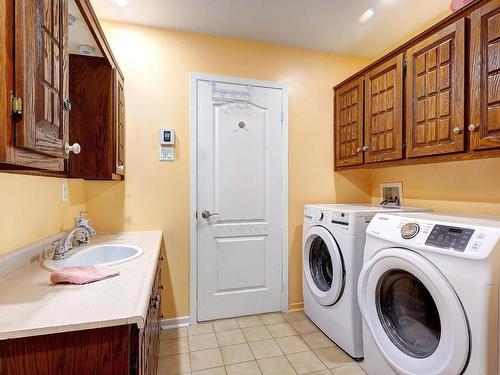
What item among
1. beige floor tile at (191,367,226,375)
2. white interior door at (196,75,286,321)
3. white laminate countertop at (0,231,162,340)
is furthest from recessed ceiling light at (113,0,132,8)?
beige floor tile at (191,367,226,375)

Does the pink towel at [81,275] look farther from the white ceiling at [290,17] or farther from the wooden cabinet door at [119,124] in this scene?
the white ceiling at [290,17]

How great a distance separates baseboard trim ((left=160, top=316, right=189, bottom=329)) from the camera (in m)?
2.28

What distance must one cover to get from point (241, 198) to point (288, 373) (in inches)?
52.0

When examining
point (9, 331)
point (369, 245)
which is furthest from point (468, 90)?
point (9, 331)

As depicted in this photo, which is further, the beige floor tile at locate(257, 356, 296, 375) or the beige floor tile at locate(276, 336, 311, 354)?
the beige floor tile at locate(276, 336, 311, 354)

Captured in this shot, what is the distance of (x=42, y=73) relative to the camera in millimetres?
838

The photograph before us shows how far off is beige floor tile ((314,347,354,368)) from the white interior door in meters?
0.64

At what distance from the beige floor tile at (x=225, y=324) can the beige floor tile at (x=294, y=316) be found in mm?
464

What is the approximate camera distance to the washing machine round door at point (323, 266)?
6.36 feet

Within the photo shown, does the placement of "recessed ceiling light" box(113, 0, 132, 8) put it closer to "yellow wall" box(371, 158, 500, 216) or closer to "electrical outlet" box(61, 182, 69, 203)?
"electrical outlet" box(61, 182, 69, 203)

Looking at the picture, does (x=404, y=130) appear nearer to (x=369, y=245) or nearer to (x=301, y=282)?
(x=369, y=245)

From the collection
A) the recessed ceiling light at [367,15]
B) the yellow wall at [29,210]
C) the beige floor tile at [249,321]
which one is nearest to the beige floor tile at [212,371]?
the beige floor tile at [249,321]

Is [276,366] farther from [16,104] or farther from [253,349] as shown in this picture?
[16,104]

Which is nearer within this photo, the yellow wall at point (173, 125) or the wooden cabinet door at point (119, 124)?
the wooden cabinet door at point (119, 124)
